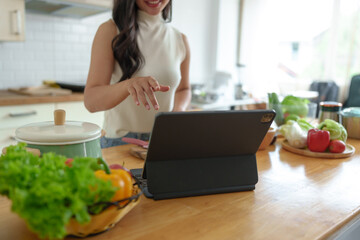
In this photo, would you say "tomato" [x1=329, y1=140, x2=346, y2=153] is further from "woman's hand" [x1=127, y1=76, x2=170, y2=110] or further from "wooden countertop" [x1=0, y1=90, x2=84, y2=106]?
"wooden countertop" [x1=0, y1=90, x2=84, y2=106]

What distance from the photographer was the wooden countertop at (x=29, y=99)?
2301mm

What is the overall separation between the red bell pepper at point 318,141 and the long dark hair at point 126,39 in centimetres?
85

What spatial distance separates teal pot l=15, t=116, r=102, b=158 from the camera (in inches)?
31.9

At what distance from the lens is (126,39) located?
1535mm

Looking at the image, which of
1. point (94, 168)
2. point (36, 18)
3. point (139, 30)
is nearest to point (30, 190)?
point (94, 168)

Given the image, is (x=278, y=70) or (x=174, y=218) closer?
(x=174, y=218)

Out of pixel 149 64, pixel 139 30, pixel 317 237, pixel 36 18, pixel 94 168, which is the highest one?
pixel 36 18

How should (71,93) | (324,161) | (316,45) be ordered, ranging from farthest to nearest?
1. (316,45)
2. (71,93)
3. (324,161)

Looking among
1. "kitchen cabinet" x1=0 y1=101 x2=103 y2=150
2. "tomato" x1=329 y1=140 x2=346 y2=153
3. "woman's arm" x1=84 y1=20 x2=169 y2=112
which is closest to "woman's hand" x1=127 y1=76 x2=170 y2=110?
"woman's arm" x1=84 y1=20 x2=169 y2=112

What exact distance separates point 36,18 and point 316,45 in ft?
10.9

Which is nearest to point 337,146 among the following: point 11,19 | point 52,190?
point 52,190

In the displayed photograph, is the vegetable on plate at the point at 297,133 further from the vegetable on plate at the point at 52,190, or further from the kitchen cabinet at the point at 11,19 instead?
the kitchen cabinet at the point at 11,19

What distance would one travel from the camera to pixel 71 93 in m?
2.70

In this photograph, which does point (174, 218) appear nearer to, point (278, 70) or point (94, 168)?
point (94, 168)
